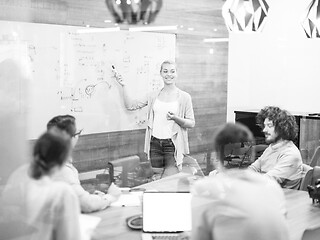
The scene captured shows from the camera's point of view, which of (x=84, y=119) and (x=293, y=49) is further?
(x=293, y=49)

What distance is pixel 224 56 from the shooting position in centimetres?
654

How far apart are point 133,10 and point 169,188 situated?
6.36 feet

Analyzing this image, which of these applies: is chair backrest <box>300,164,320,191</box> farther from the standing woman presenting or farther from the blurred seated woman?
the blurred seated woman

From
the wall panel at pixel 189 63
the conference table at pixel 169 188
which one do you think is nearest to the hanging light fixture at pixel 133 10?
the wall panel at pixel 189 63

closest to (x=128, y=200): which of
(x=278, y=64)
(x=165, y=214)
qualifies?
(x=165, y=214)

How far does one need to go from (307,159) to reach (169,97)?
1.97m

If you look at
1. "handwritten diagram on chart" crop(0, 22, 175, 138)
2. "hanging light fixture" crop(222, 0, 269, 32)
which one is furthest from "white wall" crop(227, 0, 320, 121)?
"hanging light fixture" crop(222, 0, 269, 32)

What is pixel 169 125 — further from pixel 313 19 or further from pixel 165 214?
pixel 165 214

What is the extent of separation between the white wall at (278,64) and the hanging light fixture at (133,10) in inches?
58.1

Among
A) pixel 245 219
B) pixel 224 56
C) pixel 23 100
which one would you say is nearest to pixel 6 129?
pixel 23 100

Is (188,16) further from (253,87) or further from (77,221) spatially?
(77,221)

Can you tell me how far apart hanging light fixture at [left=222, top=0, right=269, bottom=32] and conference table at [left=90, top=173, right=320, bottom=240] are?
39.7 inches

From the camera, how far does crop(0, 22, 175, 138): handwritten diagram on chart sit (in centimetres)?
462

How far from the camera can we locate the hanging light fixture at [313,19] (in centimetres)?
362
